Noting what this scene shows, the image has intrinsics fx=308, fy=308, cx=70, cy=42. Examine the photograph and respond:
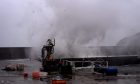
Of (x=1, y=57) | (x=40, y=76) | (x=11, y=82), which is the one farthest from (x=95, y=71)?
(x=1, y=57)

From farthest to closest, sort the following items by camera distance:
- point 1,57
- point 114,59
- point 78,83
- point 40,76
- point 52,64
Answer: point 1,57 → point 114,59 → point 52,64 → point 40,76 → point 78,83

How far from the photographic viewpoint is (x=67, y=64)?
28.4 metres

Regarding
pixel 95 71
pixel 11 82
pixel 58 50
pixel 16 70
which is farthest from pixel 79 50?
pixel 11 82

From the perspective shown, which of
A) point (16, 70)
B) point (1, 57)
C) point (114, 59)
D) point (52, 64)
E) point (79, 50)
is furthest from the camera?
point (1, 57)

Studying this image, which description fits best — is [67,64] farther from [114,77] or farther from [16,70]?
[16,70]

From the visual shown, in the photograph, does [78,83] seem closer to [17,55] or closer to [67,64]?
[67,64]

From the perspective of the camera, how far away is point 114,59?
48062 mm

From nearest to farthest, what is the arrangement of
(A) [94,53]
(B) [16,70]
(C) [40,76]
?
(C) [40,76] → (B) [16,70] → (A) [94,53]

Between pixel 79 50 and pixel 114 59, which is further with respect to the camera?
pixel 79 50

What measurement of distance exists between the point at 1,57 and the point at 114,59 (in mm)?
31000

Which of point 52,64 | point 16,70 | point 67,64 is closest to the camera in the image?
point 67,64

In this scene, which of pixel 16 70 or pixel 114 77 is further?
pixel 16 70

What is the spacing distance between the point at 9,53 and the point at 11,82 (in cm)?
5219

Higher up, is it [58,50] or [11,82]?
[58,50]
